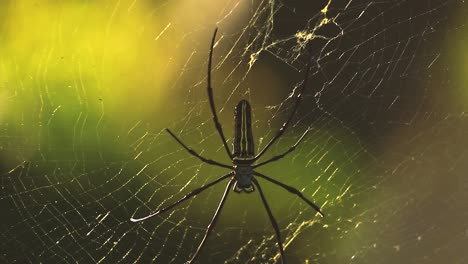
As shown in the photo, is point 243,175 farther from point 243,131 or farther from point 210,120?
point 210,120

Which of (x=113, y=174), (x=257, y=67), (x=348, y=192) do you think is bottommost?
(x=113, y=174)

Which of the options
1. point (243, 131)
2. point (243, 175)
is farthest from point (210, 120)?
point (243, 131)

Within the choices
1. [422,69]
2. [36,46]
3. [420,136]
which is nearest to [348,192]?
[420,136]

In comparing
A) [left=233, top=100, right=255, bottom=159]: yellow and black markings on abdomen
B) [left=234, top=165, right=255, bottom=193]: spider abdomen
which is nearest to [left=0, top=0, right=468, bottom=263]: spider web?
[left=234, top=165, right=255, bottom=193]: spider abdomen

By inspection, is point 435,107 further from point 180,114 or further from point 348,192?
point 180,114

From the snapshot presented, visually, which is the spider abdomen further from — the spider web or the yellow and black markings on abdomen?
the spider web
